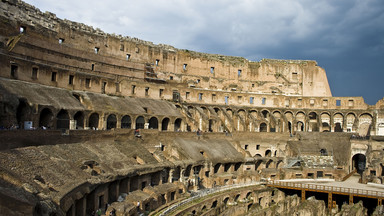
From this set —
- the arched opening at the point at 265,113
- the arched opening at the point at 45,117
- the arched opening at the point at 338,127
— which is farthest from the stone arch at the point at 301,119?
the arched opening at the point at 45,117

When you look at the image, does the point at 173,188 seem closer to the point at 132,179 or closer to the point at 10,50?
the point at 132,179

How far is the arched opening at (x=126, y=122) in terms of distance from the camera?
39406 mm

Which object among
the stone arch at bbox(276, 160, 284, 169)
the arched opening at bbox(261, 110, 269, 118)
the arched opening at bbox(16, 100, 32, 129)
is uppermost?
the arched opening at bbox(261, 110, 269, 118)

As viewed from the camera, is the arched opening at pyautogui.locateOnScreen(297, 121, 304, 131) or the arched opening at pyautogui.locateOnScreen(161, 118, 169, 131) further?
the arched opening at pyautogui.locateOnScreen(297, 121, 304, 131)

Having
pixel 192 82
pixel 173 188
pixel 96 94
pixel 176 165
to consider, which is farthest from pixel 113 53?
pixel 173 188

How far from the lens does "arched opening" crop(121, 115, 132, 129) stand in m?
39.4

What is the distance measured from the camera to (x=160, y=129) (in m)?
42.6

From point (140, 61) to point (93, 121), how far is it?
18496mm

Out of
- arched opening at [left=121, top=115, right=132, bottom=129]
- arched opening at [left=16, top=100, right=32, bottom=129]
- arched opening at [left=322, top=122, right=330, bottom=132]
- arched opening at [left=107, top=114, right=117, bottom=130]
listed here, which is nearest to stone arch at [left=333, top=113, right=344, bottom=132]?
arched opening at [left=322, top=122, right=330, bottom=132]

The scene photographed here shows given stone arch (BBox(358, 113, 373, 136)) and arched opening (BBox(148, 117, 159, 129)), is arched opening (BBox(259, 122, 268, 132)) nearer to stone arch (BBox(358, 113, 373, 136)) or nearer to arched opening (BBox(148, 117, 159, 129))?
stone arch (BBox(358, 113, 373, 136))

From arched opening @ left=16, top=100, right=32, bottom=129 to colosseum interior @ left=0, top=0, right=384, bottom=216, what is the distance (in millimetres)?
122

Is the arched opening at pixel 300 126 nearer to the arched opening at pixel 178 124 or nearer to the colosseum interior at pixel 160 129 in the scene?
the colosseum interior at pixel 160 129

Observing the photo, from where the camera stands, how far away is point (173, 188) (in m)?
29.4

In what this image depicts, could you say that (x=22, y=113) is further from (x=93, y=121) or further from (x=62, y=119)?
(x=93, y=121)
